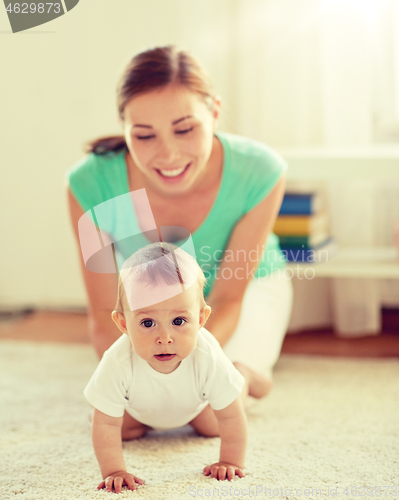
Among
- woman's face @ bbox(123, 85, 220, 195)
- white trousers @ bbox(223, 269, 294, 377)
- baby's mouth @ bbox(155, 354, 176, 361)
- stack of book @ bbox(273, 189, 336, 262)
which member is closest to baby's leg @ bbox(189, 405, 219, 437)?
white trousers @ bbox(223, 269, 294, 377)

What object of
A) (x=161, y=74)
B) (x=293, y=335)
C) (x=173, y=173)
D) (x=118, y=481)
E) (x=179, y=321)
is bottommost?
(x=293, y=335)

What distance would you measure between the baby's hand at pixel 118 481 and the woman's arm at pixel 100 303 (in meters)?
0.25

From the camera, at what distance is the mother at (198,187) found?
1.01m

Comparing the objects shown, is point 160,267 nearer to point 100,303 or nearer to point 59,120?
point 100,303

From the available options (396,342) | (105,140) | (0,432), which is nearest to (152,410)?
(0,432)

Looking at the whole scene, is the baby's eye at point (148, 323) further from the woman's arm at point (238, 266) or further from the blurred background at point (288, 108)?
the blurred background at point (288, 108)

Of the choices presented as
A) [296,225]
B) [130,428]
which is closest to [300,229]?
[296,225]

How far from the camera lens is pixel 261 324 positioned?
124 centimetres

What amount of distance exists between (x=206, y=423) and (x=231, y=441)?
18 cm

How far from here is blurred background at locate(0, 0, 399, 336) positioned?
63.2 inches

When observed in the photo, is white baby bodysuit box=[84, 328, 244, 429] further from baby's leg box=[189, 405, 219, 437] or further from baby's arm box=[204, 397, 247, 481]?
baby's leg box=[189, 405, 219, 437]

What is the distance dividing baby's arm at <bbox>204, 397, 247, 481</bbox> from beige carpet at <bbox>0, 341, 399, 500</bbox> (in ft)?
0.06

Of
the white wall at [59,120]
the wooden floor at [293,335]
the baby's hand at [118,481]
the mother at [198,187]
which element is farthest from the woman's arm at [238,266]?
the white wall at [59,120]

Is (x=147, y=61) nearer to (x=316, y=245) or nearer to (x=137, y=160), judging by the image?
(x=137, y=160)
